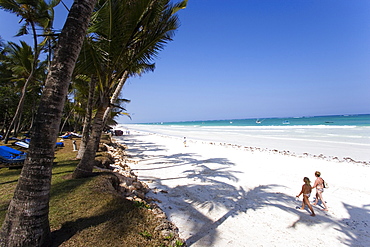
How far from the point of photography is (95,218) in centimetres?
313

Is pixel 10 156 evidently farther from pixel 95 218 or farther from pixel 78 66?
pixel 95 218

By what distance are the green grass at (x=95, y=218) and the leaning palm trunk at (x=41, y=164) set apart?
499 mm

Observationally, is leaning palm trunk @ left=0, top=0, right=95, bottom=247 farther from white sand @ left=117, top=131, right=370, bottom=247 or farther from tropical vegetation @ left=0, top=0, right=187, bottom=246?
white sand @ left=117, top=131, right=370, bottom=247

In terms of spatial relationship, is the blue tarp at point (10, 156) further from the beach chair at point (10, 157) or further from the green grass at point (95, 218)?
the green grass at point (95, 218)

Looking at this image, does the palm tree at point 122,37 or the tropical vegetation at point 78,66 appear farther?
the palm tree at point 122,37

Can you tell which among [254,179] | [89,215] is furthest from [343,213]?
[89,215]

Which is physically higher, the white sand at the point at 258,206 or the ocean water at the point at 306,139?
the white sand at the point at 258,206

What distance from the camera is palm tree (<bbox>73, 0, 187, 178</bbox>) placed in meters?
4.38

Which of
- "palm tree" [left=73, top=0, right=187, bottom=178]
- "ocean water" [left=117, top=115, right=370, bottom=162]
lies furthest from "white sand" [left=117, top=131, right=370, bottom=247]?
"ocean water" [left=117, top=115, right=370, bottom=162]

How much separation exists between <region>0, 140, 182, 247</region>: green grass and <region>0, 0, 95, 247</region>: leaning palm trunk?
0.50 meters

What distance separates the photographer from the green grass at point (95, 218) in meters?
2.66

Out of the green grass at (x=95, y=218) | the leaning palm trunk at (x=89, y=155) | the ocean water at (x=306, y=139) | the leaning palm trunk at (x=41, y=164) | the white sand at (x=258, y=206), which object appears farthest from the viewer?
the ocean water at (x=306, y=139)

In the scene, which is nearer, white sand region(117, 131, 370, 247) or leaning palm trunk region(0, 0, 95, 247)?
leaning palm trunk region(0, 0, 95, 247)

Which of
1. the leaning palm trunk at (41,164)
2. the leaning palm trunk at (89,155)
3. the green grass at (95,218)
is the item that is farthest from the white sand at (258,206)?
the leaning palm trunk at (41,164)
